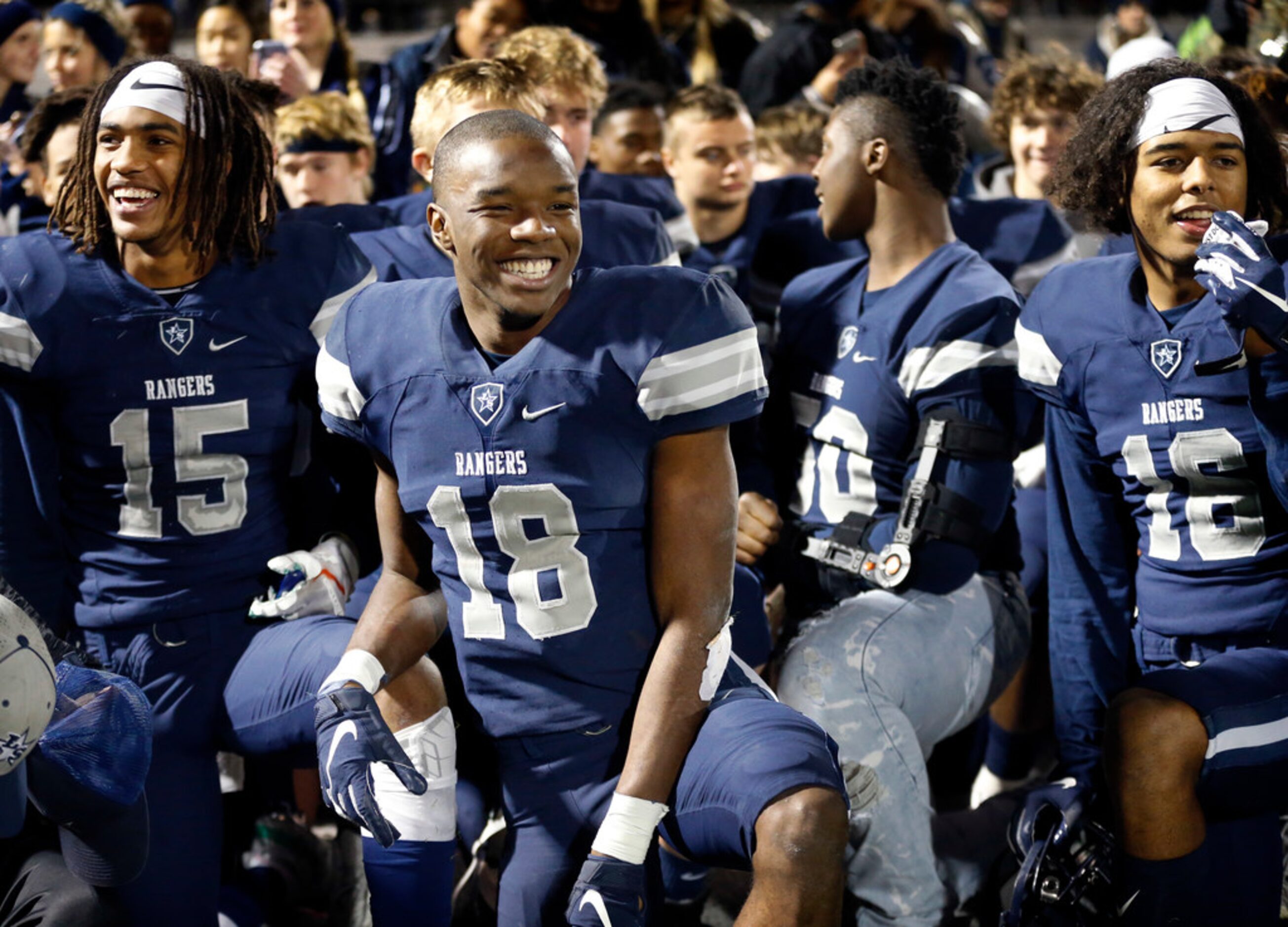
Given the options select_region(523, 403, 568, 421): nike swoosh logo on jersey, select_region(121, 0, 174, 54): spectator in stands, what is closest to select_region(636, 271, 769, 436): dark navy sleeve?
select_region(523, 403, 568, 421): nike swoosh logo on jersey

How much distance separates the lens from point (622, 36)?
5.25m

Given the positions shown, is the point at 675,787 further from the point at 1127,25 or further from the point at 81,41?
the point at 1127,25

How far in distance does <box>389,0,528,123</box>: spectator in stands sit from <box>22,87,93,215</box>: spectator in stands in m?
1.46

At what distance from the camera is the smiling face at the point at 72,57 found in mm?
4582

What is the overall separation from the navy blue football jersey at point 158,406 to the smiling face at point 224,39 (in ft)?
7.54

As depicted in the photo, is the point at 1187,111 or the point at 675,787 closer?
the point at 675,787

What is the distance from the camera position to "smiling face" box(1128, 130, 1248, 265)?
265 centimetres

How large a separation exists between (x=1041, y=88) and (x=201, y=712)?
3046mm

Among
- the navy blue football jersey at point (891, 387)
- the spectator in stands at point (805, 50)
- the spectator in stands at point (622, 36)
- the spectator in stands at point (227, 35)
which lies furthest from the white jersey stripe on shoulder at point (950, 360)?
the spectator in stands at point (227, 35)

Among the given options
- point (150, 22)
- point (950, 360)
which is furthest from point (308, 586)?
point (150, 22)

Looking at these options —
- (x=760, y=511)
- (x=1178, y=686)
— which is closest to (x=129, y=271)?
(x=760, y=511)

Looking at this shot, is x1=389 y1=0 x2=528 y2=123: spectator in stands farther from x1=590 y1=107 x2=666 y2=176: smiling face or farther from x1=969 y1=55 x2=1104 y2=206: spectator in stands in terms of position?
x1=969 y1=55 x2=1104 y2=206: spectator in stands

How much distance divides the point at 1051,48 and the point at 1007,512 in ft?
8.09

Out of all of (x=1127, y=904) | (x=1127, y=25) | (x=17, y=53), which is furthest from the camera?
(x=1127, y=25)
